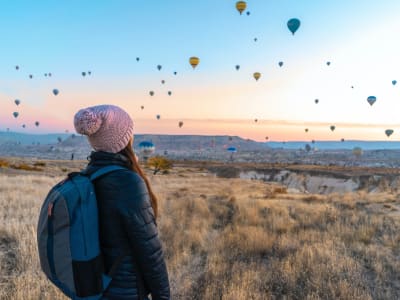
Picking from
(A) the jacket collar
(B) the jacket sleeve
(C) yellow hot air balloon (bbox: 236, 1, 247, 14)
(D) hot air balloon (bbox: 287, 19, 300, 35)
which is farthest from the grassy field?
(C) yellow hot air balloon (bbox: 236, 1, 247, 14)

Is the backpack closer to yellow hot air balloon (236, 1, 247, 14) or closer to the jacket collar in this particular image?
the jacket collar

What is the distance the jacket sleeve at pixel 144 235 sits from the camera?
2.06 meters

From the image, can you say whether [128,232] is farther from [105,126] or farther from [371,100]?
[371,100]

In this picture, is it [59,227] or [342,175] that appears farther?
[342,175]

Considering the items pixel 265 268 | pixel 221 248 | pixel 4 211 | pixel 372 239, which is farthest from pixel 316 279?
pixel 4 211

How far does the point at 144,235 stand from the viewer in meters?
2.13

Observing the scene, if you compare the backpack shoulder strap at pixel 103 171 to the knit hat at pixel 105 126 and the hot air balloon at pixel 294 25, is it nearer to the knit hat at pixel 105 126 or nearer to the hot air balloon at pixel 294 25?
the knit hat at pixel 105 126

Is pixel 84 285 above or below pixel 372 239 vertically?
above

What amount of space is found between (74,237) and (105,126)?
770 mm

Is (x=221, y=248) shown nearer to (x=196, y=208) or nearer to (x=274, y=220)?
(x=274, y=220)

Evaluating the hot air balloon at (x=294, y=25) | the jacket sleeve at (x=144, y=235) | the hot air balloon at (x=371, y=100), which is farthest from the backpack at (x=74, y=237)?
the hot air balloon at (x=371, y=100)

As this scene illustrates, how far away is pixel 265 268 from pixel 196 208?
7066 mm

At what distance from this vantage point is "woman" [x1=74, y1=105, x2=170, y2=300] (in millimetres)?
2062

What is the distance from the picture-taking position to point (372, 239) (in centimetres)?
880
